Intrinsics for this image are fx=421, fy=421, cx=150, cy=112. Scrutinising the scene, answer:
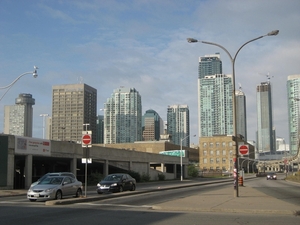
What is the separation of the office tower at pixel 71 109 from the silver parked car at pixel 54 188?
120475 mm

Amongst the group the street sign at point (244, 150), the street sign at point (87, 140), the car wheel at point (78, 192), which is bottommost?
the car wheel at point (78, 192)

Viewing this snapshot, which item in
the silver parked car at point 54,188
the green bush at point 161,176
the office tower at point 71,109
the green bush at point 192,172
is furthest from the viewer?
the office tower at point 71,109

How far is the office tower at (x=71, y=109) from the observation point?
146m

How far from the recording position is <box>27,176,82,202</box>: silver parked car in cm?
2377

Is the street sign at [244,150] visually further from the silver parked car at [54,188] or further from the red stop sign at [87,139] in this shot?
the silver parked car at [54,188]

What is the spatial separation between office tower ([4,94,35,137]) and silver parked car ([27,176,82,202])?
369 feet

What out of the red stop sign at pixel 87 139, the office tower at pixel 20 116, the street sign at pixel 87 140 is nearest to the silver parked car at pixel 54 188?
the street sign at pixel 87 140

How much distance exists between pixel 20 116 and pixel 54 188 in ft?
410

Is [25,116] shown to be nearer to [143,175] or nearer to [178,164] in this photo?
[178,164]

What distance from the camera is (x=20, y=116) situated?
143 m

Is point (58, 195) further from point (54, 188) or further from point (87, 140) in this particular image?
point (87, 140)

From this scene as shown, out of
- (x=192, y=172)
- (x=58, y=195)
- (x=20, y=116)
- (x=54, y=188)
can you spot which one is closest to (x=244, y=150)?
(x=58, y=195)

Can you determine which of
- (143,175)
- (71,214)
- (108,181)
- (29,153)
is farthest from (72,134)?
(71,214)

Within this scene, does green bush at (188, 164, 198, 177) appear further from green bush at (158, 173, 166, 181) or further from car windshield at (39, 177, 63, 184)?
car windshield at (39, 177, 63, 184)
